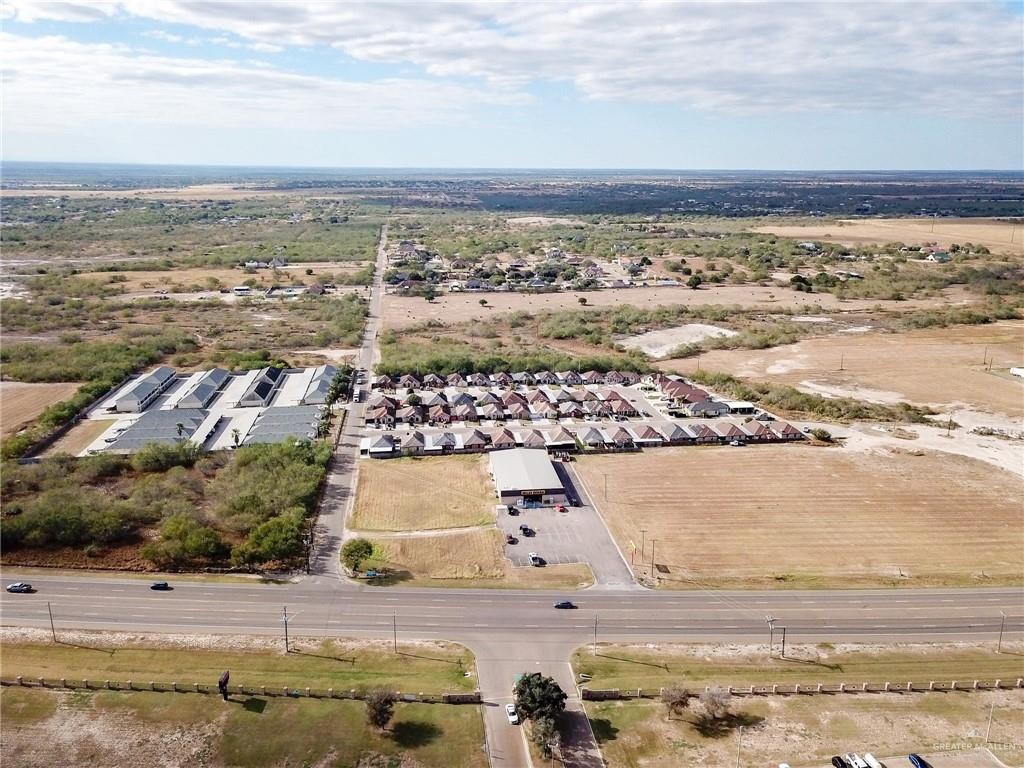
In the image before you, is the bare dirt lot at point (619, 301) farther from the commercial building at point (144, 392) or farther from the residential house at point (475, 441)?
the residential house at point (475, 441)

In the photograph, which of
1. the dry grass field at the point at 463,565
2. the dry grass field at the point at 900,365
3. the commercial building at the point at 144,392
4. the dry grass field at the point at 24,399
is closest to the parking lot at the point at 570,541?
the dry grass field at the point at 463,565

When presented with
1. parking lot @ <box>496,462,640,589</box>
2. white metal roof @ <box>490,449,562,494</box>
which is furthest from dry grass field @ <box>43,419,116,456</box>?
parking lot @ <box>496,462,640,589</box>

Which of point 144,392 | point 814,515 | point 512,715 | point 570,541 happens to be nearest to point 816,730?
point 512,715

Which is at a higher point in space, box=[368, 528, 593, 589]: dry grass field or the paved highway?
box=[368, 528, 593, 589]: dry grass field

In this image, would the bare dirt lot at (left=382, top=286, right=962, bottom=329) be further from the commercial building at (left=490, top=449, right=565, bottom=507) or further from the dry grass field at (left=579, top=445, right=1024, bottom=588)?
the dry grass field at (left=579, top=445, right=1024, bottom=588)

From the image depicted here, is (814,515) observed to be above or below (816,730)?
above

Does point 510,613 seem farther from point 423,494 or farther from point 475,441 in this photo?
point 475,441
